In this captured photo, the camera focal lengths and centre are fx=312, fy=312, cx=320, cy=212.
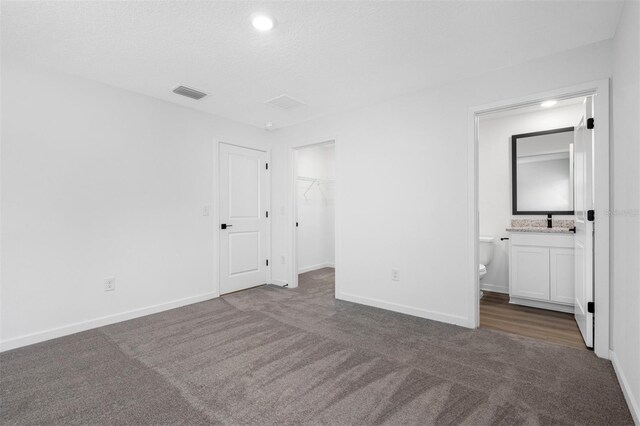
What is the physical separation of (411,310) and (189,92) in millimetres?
3275

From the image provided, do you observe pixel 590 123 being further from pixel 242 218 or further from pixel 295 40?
pixel 242 218

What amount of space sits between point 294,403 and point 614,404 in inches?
71.3

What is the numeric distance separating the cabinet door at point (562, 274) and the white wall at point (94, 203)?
158 inches

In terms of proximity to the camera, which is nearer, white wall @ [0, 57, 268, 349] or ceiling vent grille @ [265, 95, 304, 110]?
white wall @ [0, 57, 268, 349]

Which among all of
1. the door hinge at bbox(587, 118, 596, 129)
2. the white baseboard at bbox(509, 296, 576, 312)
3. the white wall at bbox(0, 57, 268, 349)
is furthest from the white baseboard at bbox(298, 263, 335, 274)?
the door hinge at bbox(587, 118, 596, 129)

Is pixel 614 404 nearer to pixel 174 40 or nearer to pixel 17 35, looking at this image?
pixel 174 40

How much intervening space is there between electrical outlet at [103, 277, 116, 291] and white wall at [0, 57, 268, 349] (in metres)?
0.05

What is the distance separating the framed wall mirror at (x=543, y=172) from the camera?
3768mm

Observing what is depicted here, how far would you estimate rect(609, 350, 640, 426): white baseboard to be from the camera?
5.25 ft

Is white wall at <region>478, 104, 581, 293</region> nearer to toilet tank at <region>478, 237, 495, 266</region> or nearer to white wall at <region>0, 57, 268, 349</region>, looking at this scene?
toilet tank at <region>478, 237, 495, 266</region>

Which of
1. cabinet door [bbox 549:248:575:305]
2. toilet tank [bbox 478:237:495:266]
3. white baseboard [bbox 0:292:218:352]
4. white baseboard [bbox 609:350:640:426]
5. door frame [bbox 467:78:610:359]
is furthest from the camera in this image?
toilet tank [bbox 478:237:495:266]

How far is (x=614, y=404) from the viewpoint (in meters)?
1.76

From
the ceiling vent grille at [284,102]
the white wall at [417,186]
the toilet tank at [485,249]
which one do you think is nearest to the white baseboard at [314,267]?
the white wall at [417,186]

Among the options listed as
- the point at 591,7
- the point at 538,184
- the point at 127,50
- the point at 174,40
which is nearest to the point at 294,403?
the point at 174,40
